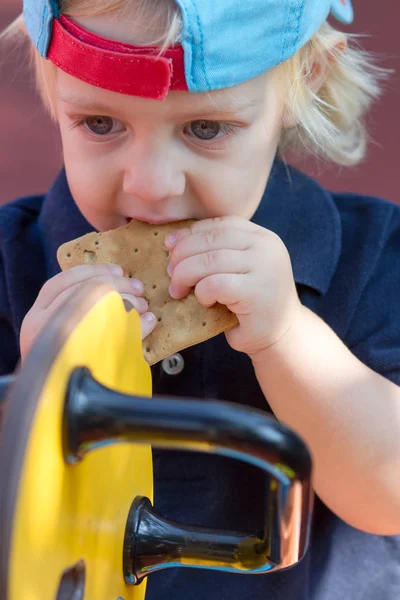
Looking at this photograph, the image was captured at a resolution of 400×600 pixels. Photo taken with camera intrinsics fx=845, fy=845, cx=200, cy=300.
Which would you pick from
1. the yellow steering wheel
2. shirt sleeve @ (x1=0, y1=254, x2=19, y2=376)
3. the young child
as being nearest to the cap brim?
the young child

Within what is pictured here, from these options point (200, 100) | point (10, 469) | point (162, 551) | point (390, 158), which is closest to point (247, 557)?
point (162, 551)

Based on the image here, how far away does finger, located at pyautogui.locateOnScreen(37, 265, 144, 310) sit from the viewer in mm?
817

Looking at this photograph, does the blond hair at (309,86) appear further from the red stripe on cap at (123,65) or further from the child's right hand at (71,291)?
the child's right hand at (71,291)

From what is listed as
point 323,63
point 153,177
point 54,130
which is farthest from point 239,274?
point 54,130

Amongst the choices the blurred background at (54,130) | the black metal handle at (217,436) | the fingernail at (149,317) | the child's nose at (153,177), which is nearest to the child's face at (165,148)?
the child's nose at (153,177)

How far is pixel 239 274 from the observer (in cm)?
85

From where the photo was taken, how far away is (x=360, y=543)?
1.13 meters

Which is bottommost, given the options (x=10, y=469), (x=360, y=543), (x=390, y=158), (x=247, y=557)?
(x=360, y=543)

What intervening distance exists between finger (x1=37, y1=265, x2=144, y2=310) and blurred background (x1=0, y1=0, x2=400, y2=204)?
0.70 meters

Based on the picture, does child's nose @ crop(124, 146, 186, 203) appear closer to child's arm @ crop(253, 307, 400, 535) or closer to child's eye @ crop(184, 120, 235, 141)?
child's eye @ crop(184, 120, 235, 141)

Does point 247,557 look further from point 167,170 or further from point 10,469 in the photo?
point 167,170

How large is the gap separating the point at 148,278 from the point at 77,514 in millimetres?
450

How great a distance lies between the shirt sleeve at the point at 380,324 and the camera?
1032 mm

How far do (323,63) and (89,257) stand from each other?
409mm
